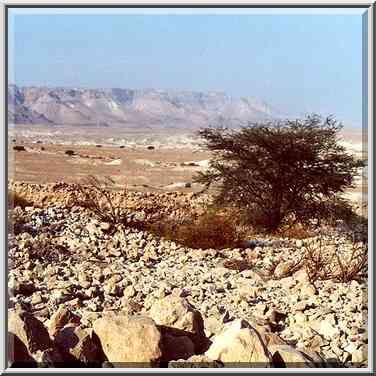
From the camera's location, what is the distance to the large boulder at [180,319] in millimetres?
6367

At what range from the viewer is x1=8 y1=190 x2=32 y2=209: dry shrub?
21.2ft

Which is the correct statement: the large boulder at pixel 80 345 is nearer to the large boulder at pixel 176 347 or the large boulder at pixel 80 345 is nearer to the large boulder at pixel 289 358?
the large boulder at pixel 176 347

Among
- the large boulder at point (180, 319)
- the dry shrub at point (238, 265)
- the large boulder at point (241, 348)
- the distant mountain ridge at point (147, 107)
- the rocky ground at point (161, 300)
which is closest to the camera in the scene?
the large boulder at point (241, 348)

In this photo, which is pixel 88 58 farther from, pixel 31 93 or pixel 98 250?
pixel 98 250

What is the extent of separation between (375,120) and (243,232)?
1.51 m

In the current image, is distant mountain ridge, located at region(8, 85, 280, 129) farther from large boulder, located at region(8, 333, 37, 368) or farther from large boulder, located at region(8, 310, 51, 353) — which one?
large boulder, located at region(8, 333, 37, 368)

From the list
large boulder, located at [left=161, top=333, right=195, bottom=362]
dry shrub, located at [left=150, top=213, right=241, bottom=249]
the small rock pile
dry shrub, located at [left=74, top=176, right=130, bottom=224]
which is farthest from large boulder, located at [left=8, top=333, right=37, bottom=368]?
dry shrub, located at [left=150, top=213, right=241, bottom=249]

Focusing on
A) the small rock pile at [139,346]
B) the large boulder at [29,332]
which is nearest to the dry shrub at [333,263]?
the small rock pile at [139,346]

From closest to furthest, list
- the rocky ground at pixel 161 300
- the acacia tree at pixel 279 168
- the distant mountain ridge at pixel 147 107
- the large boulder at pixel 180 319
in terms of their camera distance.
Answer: the rocky ground at pixel 161 300 < the large boulder at pixel 180 319 < the distant mountain ridge at pixel 147 107 < the acacia tree at pixel 279 168

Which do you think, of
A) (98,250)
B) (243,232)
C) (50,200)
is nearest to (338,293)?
(243,232)

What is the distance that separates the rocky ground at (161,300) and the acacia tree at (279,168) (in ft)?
0.84

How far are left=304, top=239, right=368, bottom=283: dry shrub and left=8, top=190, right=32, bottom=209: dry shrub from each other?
2097 mm

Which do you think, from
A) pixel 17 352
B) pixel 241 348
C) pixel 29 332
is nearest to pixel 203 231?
pixel 241 348

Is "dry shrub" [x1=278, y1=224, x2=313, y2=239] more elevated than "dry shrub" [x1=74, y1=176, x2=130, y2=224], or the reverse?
"dry shrub" [x1=74, y1=176, x2=130, y2=224]
